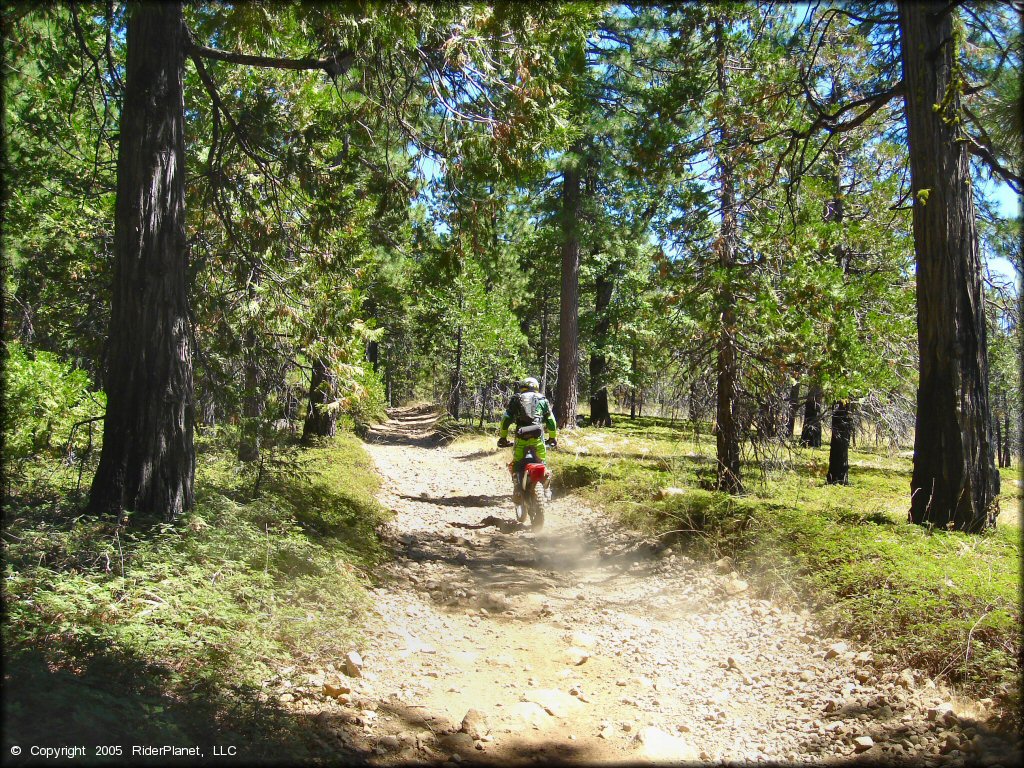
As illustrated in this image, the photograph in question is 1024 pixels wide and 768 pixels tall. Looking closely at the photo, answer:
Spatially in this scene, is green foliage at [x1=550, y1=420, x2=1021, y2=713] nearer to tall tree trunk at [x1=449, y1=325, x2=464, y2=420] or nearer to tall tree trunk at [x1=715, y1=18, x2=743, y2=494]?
tall tree trunk at [x1=715, y1=18, x2=743, y2=494]

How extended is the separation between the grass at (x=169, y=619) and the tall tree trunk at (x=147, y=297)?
47 cm

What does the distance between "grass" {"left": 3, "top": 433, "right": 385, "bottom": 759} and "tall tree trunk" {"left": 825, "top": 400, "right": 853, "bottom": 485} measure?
1069 centimetres

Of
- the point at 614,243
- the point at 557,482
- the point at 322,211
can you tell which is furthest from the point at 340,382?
A: the point at 614,243

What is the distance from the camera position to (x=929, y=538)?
20.1ft

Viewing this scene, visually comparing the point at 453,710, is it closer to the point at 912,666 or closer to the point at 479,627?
the point at 479,627

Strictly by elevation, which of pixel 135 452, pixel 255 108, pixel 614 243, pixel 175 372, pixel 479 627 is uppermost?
pixel 614 243

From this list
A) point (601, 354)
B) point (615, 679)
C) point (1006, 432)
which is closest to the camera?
point (615, 679)

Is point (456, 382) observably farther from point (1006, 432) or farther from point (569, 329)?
point (1006, 432)

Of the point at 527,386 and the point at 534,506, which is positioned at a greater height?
the point at 527,386

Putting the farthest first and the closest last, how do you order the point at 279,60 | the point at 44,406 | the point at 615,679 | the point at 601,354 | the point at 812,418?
the point at 601,354, the point at 812,418, the point at 44,406, the point at 279,60, the point at 615,679

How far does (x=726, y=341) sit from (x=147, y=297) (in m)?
7.65

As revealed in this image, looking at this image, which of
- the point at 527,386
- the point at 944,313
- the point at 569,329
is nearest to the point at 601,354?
the point at 569,329

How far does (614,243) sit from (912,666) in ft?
49.1

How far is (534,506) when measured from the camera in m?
9.84
